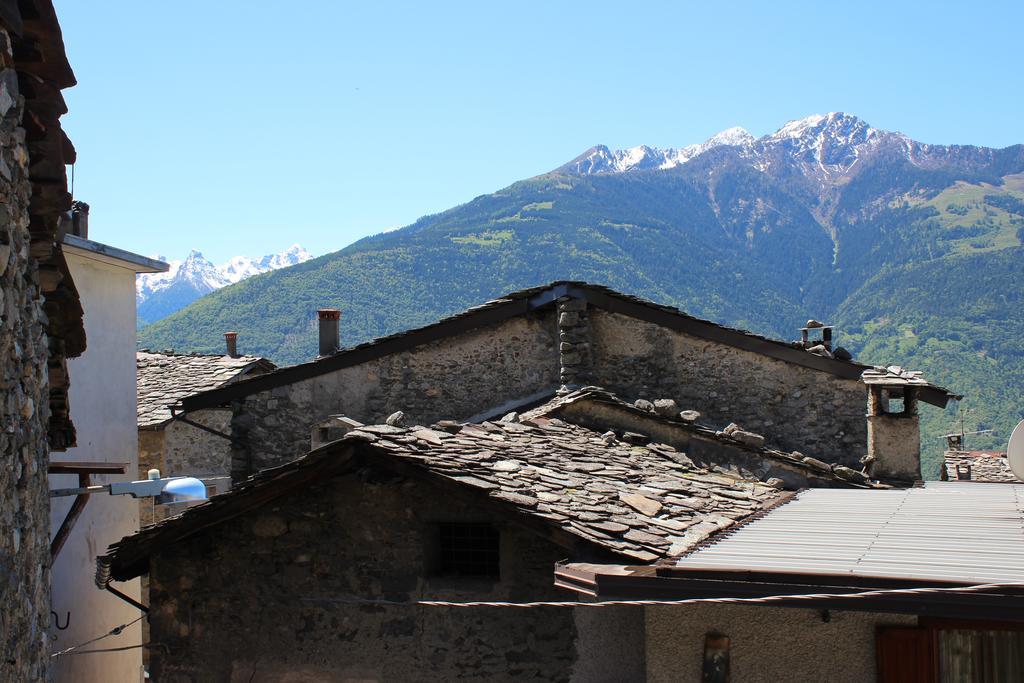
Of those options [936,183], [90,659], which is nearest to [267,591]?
[90,659]

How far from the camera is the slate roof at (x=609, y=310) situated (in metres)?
14.8

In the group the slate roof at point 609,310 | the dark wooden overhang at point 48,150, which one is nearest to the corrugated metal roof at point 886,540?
the dark wooden overhang at point 48,150

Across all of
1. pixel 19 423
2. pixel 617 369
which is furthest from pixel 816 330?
pixel 19 423

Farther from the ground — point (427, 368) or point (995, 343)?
point (995, 343)

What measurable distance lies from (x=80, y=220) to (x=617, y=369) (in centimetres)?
730

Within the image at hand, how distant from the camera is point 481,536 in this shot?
28.5ft

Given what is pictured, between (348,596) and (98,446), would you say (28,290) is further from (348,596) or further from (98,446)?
(98,446)

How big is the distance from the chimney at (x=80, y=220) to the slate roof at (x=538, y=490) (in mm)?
6787

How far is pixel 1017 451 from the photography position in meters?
8.46

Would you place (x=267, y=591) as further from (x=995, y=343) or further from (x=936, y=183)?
(x=936, y=183)

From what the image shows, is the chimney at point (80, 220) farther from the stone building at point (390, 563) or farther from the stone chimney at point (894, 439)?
the stone chimney at point (894, 439)

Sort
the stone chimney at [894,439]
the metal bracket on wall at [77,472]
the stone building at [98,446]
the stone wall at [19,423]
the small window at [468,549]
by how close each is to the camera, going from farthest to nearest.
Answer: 1. the stone chimney at [894,439]
2. the stone building at [98,446]
3. the small window at [468,549]
4. the metal bracket on wall at [77,472]
5. the stone wall at [19,423]

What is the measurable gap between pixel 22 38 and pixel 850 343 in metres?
94.3

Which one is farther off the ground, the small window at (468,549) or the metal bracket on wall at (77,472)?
the metal bracket on wall at (77,472)
